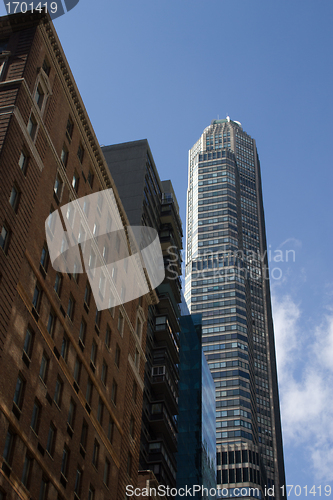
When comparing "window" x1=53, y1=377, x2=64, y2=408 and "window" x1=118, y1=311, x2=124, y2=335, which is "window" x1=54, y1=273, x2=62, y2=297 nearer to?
"window" x1=53, y1=377, x2=64, y2=408

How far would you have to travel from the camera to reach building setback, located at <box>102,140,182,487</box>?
247 ft

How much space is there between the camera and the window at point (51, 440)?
33719mm

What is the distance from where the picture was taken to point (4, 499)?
27.9m

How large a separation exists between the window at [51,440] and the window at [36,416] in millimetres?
1635

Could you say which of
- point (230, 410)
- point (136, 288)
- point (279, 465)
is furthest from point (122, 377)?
point (279, 465)

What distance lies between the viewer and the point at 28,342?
3338 centimetres

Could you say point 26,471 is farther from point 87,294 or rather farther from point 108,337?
point 108,337

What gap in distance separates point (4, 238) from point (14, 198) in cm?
289

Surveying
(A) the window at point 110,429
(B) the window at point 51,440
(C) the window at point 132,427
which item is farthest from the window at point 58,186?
(C) the window at point 132,427

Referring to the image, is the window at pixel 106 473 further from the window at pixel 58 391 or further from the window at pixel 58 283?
the window at pixel 58 283

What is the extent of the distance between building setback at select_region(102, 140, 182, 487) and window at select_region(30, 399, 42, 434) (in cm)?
4075

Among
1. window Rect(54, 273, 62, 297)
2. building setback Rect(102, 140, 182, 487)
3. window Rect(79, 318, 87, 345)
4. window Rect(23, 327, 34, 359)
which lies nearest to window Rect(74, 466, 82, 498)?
window Rect(79, 318, 87, 345)

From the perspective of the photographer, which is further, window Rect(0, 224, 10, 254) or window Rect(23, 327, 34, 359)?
window Rect(23, 327, 34, 359)

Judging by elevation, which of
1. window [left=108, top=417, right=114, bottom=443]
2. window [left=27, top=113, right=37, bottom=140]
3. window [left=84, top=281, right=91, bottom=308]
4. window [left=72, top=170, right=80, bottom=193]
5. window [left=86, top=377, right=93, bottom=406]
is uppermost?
window [left=72, top=170, right=80, bottom=193]
